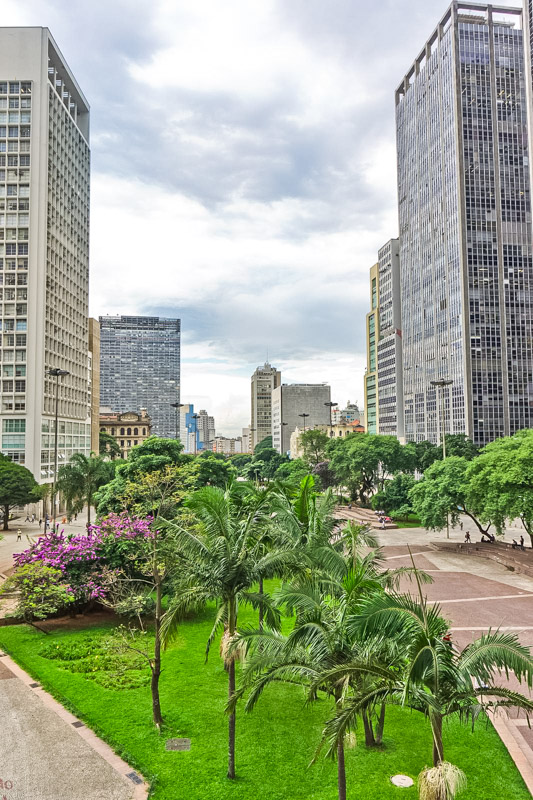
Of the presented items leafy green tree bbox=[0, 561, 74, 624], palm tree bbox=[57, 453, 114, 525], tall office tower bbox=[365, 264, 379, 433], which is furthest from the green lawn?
tall office tower bbox=[365, 264, 379, 433]

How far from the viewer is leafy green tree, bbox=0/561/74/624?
20.8 m

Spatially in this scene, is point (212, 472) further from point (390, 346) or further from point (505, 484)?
point (390, 346)

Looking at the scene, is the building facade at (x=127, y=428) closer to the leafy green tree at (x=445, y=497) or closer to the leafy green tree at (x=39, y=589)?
the leafy green tree at (x=445, y=497)

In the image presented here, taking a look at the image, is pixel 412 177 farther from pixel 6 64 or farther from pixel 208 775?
pixel 208 775

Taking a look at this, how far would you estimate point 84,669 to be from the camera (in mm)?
17750

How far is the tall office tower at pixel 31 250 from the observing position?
62906mm

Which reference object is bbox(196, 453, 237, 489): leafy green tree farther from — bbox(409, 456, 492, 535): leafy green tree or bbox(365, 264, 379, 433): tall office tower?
bbox(365, 264, 379, 433): tall office tower

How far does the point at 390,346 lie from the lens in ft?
413

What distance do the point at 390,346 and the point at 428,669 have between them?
121736mm

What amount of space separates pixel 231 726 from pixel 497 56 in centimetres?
11476

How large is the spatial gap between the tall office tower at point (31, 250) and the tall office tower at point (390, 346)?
246ft

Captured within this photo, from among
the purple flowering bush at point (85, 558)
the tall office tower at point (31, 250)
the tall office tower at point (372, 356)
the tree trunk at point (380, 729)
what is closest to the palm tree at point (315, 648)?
the tree trunk at point (380, 729)

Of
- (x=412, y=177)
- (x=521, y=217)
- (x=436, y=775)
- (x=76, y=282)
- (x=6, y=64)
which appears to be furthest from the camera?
(x=412, y=177)

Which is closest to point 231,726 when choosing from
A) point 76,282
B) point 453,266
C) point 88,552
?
point 88,552
